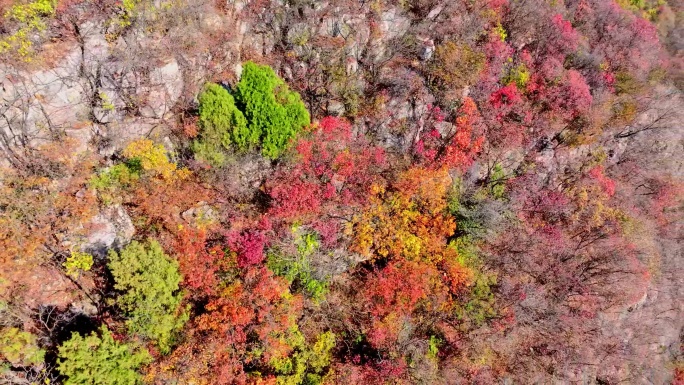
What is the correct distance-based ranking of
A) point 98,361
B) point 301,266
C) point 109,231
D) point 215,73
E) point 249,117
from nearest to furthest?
point 98,361
point 109,231
point 249,117
point 301,266
point 215,73

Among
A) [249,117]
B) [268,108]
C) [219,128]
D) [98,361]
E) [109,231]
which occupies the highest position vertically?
[268,108]

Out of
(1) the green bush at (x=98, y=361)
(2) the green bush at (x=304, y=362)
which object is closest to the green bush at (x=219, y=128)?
(1) the green bush at (x=98, y=361)

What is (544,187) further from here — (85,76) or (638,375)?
(85,76)

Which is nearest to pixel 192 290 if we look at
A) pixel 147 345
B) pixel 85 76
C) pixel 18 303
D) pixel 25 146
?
pixel 147 345

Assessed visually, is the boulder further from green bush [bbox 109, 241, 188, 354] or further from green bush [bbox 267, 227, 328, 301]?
green bush [bbox 267, 227, 328, 301]

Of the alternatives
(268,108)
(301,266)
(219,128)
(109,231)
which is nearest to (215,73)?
(219,128)

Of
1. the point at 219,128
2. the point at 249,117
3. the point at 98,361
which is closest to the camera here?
the point at 98,361

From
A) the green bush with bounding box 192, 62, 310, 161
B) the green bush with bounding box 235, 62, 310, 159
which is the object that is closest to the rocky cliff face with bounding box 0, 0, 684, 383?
the green bush with bounding box 192, 62, 310, 161

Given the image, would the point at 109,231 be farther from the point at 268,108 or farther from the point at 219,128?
the point at 268,108
